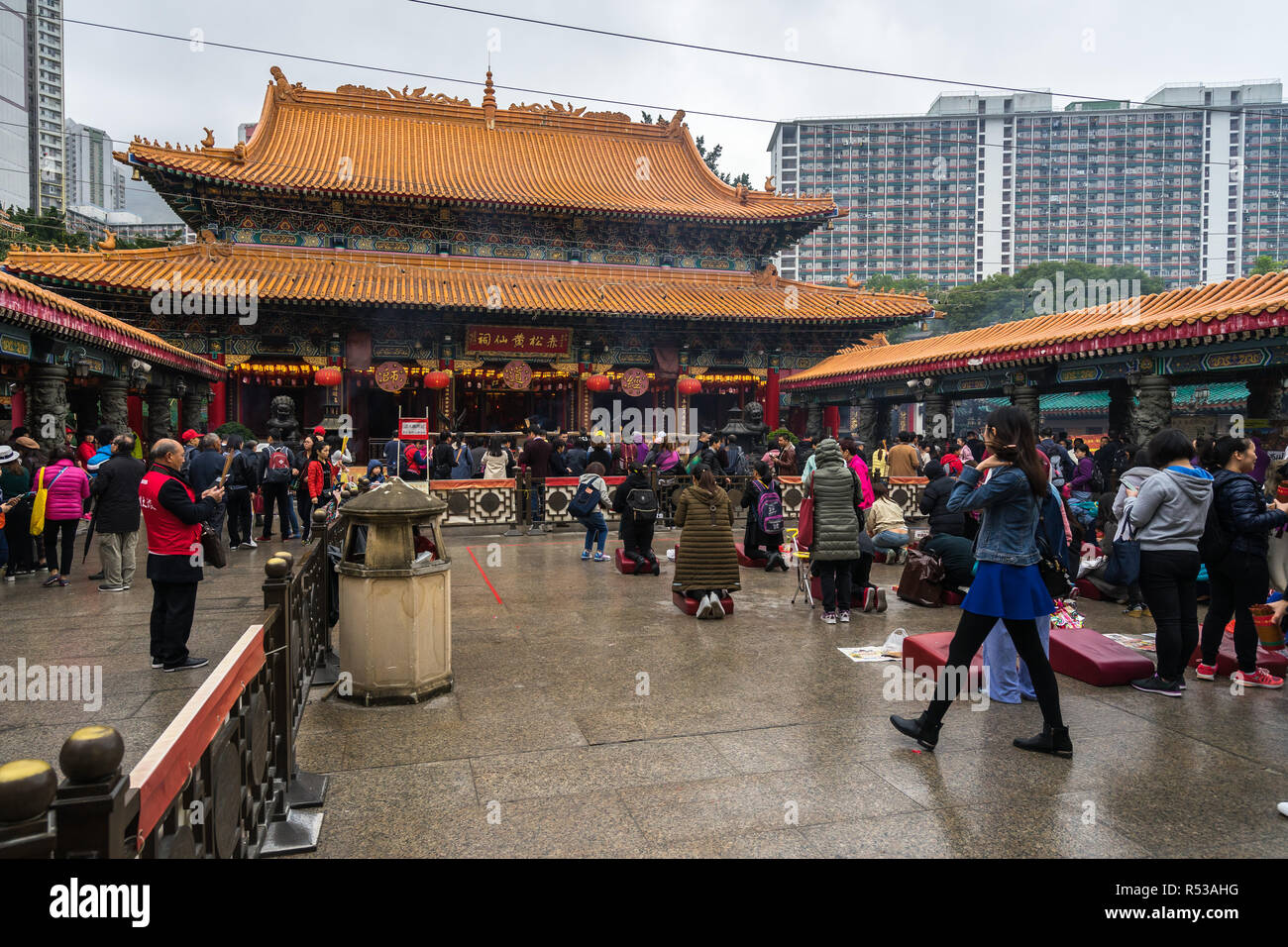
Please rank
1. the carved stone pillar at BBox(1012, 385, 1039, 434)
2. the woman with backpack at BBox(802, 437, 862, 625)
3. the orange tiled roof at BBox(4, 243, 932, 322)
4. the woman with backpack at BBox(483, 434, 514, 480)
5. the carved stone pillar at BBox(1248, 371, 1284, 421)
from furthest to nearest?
the orange tiled roof at BBox(4, 243, 932, 322) < the carved stone pillar at BBox(1012, 385, 1039, 434) < the woman with backpack at BBox(483, 434, 514, 480) < the carved stone pillar at BBox(1248, 371, 1284, 421) < the woman with backpack at BBox(802, 437, 862, 625)

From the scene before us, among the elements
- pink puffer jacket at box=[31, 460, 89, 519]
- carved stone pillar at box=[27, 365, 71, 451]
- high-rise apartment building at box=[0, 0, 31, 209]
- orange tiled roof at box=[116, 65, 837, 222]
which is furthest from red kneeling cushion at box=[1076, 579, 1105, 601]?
high-rise apartment building at box=[0, 0, 31, 209]

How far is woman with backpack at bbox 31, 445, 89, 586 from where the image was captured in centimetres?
859

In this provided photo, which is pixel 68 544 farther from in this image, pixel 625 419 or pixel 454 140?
pixel 454 140

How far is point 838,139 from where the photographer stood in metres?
105

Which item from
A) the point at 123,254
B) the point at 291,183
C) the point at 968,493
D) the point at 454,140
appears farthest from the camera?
the point at 454,140

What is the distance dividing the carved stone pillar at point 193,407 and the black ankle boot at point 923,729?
18432 mm

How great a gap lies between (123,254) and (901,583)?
18478mm

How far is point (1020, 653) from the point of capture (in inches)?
163

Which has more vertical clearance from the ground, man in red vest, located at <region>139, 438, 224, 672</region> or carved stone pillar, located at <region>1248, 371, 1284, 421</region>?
carved stone pillar, located at <region>1248, 371, 1284, 421</region>

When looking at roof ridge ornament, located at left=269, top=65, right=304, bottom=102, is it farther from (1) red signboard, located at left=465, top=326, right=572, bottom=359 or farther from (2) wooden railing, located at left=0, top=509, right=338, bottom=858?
(2) wooden railing, located at left=0, top=509, right=338, bottom=858

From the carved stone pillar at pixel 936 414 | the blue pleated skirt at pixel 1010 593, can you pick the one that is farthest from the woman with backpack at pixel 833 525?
the carved stone pillar at pixel 936 414

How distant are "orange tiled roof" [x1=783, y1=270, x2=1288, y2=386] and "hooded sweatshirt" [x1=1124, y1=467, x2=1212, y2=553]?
8.38 meters

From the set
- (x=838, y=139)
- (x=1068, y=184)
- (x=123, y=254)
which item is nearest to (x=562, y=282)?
(x=123, y=254)

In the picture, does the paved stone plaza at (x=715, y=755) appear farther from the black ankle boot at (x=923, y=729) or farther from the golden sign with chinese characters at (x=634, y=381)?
the golden sign with chinese characters at (x=634, y=381)
